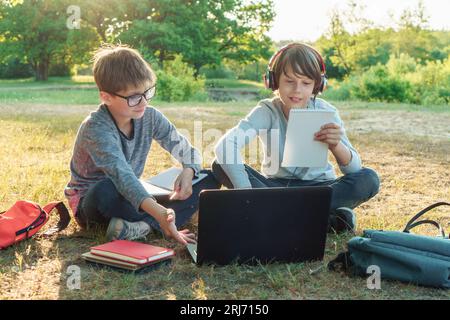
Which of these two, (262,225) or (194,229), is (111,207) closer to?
(194,229)

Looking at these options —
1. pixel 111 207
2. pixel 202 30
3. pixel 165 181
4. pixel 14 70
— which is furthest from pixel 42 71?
pixel 111 207

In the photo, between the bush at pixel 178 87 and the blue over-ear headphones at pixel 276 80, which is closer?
the blue over-ear headphones at pixel 276 80

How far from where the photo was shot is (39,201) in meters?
3.80

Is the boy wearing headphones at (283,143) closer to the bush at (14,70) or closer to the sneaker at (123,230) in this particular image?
the sneaker at (123,230)

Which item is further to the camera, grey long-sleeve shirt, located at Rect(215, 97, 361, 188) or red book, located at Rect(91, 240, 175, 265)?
grey long-sleeve shirt, located at Rect(215, 97, 361, 188)

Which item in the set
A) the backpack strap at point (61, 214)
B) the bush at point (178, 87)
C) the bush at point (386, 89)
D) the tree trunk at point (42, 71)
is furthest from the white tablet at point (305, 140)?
the tree trunk at point (42, 71)

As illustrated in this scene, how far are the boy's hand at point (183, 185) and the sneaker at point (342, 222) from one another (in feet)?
2.63

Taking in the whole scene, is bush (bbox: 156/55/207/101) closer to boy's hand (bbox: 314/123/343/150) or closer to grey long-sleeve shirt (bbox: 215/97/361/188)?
grey long-sleeve shirt (bbox: 215/97/361/188)

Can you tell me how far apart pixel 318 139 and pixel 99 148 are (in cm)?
112

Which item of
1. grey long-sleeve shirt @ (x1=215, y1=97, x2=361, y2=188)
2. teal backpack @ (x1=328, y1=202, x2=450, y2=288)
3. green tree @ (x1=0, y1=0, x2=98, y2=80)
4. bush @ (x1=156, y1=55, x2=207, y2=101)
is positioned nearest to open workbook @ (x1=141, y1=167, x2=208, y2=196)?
grey long-sleeve shirt @ (x1=215, y1=97, x2=361, y2=188)

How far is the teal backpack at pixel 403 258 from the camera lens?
94.0 inches

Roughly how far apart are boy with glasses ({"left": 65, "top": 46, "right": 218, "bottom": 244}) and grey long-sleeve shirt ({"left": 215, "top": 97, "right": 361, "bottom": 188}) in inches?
10.2

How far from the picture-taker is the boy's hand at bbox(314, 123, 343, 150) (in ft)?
9.66

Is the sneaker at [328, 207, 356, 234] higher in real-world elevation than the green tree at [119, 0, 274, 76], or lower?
lower
